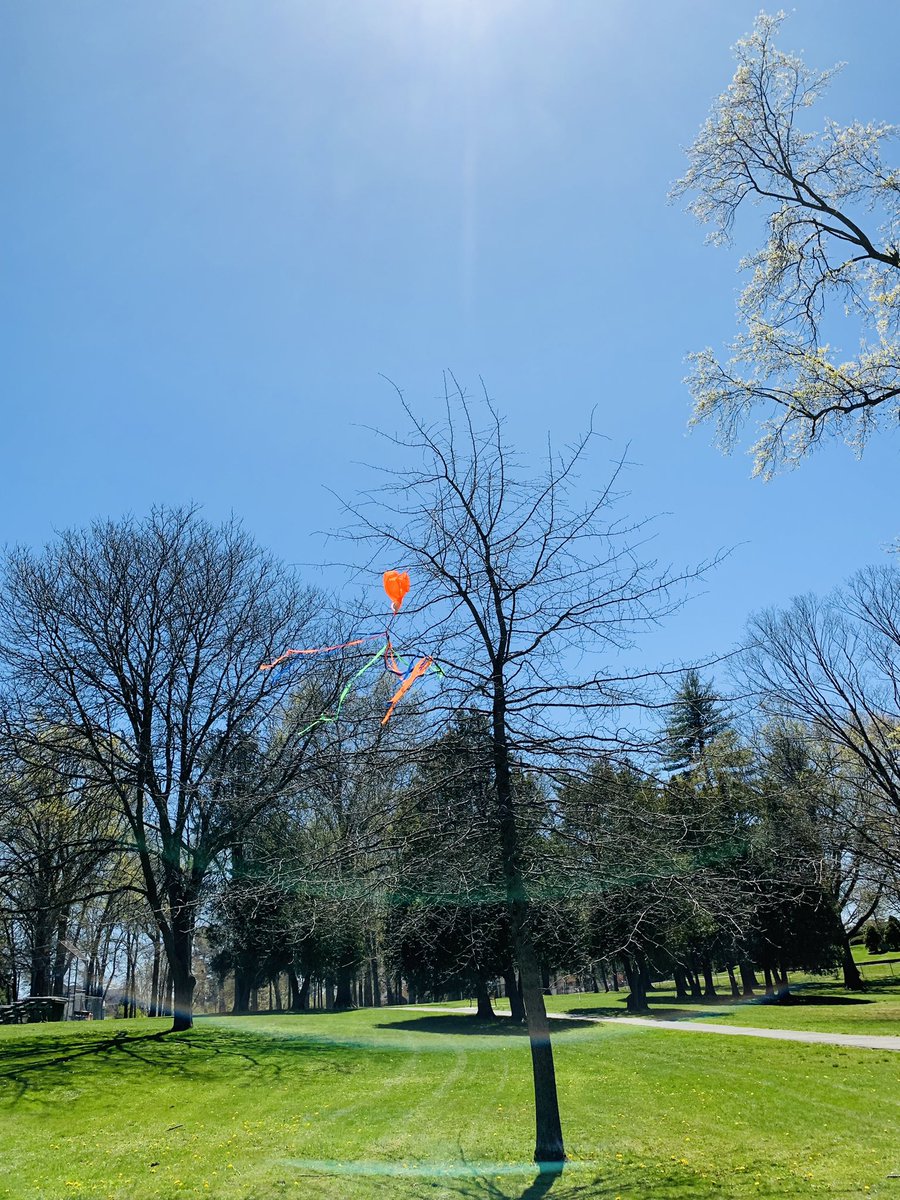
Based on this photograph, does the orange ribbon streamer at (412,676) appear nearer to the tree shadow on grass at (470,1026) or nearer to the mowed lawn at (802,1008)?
the tree shadow on grass at (470,1026)

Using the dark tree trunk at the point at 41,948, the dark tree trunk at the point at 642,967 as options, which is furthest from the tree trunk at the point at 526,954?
the dark tree trunk at the point at 41,948

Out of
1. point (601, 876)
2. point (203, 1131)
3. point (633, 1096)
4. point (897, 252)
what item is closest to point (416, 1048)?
point (633, 1096)

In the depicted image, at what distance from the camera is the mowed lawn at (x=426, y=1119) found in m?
6.29

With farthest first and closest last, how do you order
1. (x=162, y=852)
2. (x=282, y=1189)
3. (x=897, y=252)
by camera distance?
(x=162, y=852)
(x=897, y=252)
(x=282, y=1189)

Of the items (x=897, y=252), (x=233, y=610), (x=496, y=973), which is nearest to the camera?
(x=897, y=252)

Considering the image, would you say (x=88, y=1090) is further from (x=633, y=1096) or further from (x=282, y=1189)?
(x=633, y=1096)

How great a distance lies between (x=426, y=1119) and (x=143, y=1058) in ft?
20.4

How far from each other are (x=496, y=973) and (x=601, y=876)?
15.6 metres

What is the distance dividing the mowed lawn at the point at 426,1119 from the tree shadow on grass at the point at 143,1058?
6 cm

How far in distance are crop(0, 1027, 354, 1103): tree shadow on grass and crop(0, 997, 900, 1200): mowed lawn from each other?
0.18ft

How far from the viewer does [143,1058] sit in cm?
1228

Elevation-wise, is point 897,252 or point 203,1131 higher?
point 897,252

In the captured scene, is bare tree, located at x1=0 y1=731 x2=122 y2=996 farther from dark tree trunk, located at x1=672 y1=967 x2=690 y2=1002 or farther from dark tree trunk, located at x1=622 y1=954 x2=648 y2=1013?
dark tree trunk, located at x1=672 y1=967 x2=690 y2=1002

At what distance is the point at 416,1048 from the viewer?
14.1 m
